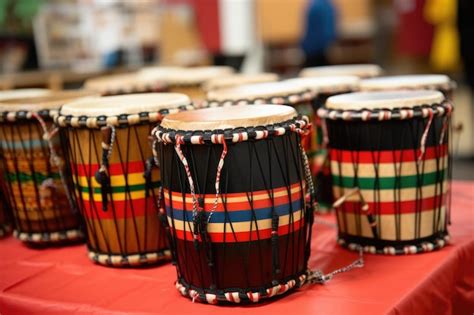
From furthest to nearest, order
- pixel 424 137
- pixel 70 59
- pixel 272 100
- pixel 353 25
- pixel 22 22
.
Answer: pixel 353 25 → pixel 70 59 → pixel 22 22 → pixel 272 100 → pixel 424 137

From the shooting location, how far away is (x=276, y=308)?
4.49 ft

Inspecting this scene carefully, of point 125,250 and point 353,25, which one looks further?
point 353,25

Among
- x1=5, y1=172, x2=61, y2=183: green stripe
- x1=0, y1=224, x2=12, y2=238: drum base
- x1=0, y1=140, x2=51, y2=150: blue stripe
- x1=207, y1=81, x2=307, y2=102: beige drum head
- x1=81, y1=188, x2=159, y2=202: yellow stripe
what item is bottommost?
x1=0, y1=224, x2=12, y2=238: drum base

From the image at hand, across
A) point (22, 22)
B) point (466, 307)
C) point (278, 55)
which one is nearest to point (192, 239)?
point (466, 307)

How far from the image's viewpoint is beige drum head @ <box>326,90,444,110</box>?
161 cm

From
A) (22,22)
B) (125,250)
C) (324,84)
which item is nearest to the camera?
(125,250)

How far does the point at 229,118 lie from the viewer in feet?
4.48

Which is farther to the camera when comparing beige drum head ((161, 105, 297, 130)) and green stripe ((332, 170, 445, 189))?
green stripe ((332, 170, 445, 189))

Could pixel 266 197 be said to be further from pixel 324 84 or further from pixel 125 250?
pixel 324 84

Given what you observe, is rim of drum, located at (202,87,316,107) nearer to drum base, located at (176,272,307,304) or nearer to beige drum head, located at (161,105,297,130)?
beige drum head, located at (161,105,297,130)

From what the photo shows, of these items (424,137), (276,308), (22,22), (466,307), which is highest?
(22,22)

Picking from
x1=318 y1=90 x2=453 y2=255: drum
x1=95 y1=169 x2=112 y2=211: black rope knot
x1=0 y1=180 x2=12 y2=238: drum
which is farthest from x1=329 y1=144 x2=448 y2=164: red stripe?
x1=0 y1=180 x2=12 y2=238: drum

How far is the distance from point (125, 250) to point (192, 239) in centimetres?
38

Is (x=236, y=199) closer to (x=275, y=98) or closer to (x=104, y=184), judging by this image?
(x=104, y=184)
